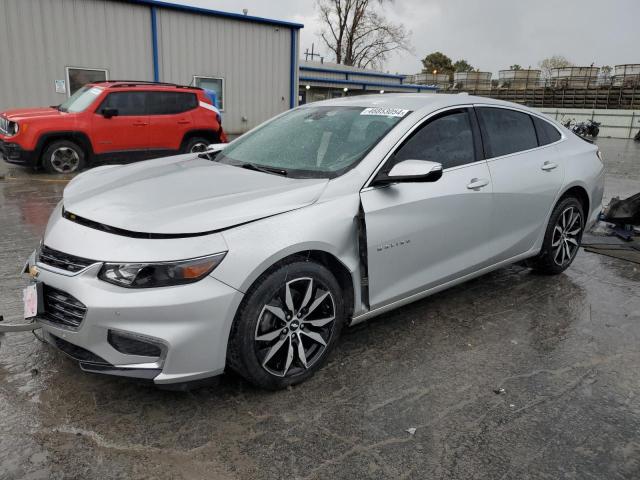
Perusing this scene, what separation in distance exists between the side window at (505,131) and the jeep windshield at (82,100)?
8192 mm

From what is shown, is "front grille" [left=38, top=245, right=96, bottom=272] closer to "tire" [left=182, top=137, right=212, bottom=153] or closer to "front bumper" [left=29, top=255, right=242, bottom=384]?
"front bumper" [left=29, top=255, right=242, bottom=384]

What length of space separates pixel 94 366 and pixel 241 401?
77 centimetres

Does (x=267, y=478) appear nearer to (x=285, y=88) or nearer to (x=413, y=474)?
(x=413, y=474)

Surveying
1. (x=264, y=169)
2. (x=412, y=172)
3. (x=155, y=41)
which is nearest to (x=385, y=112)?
(x=412, y=172)

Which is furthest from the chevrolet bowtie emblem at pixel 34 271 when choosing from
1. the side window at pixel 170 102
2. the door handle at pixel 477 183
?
A: the side window at pixel 170 102

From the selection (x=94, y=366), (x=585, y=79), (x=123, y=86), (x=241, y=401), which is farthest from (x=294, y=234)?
(x=585, y=79)

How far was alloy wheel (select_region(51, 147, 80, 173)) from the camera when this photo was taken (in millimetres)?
9453

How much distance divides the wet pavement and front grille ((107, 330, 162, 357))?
1.34 feet

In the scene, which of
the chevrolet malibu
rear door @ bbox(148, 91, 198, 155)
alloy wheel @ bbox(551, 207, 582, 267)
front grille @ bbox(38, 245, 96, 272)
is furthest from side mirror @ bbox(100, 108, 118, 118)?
alloy wheel @ bbox(551, 207, 582, 267)

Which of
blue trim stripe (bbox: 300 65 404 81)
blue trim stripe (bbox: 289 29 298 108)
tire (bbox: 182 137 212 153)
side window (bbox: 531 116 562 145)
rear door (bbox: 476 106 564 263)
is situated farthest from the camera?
blue trim stripe (bbox: 300 65 404 81)

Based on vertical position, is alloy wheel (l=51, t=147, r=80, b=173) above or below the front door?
below

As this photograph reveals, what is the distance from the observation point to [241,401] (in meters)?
2.72

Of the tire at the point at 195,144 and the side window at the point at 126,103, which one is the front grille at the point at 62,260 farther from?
the tire at the point at 195,144

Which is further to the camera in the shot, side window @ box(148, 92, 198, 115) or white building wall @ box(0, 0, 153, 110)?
white building wall @ box(0, 0, 153, 110)
